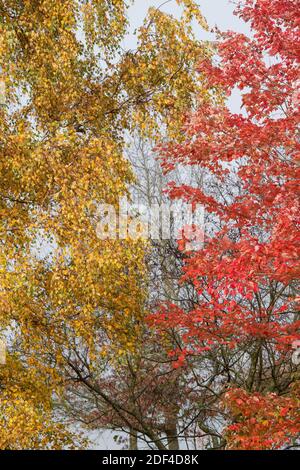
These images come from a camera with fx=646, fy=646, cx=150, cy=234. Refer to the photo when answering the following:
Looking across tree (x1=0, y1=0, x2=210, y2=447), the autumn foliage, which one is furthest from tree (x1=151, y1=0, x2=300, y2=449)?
tree (x1=0, y1=0, x2=210, y2=447)

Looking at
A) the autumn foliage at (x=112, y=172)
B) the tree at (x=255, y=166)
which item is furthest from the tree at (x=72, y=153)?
the tree at (x=255, y=166)

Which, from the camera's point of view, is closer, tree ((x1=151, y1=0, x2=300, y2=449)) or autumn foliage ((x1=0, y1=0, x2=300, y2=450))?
tree ((x1=151, y1=0, x2=300, y2=449))

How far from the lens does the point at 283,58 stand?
794cm

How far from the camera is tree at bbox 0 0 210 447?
7.53 metres

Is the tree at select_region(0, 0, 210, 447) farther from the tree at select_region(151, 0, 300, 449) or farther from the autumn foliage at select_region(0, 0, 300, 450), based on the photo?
the tree at select_region(151, 0, 300, 449)

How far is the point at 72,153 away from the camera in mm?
8031

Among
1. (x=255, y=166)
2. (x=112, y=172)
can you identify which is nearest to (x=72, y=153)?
(x=112, y=172)

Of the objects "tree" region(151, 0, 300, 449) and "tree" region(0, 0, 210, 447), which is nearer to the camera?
"tree" region(151, 0, 300, 449)

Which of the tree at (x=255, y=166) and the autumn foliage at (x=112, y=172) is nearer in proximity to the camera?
→ the tree at (x=255, y=166)

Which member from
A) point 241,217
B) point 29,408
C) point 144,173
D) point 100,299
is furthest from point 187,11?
point 144,173

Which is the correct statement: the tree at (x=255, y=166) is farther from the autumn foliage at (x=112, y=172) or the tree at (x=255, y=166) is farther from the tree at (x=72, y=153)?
the tree at (x=72, y=153)

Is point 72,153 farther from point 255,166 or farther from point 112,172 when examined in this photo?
point 255,166

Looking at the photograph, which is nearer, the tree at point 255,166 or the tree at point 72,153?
the tree at point 255,166

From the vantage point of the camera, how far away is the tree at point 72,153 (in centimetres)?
753
